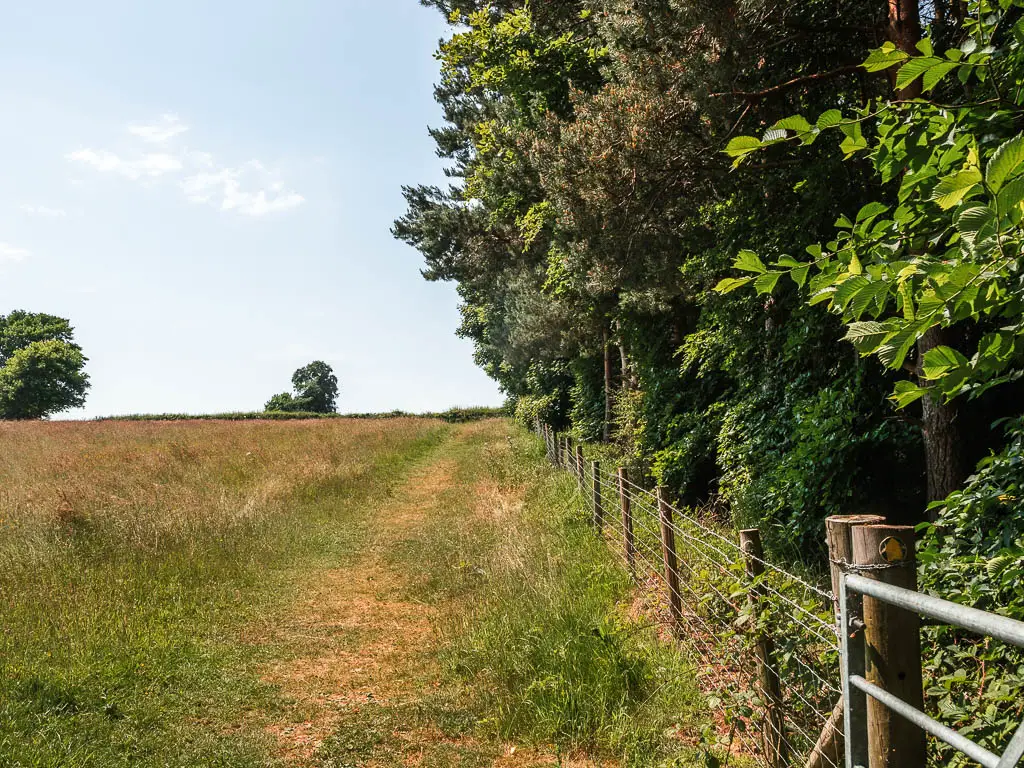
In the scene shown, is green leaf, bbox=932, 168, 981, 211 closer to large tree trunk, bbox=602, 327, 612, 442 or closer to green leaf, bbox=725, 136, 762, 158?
green leaf, bbox=725, 136, 762, 158

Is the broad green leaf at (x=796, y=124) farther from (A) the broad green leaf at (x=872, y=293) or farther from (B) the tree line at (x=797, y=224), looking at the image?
(A) the broad green leaf at (x=872, y=293)

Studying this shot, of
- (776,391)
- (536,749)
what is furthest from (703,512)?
(536,749)

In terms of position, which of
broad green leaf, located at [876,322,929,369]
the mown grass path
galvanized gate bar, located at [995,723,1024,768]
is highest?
broad green leaf, located at [876,322,929,369]

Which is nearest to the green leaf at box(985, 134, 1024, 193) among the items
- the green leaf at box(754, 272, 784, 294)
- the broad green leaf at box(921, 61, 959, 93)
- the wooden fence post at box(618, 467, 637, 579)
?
the broad green leaf at box(921, 61, 959, 93)

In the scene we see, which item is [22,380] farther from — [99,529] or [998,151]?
[998,151]

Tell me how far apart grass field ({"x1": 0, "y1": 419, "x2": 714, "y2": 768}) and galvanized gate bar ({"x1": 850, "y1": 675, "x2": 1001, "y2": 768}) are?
1876 millimetres

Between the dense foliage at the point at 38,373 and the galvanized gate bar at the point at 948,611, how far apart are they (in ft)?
230

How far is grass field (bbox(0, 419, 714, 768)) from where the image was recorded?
4.06m

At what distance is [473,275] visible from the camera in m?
23.1

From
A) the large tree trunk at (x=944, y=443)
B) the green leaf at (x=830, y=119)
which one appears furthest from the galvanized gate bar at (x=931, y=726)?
the large tree trunk at (x=944, y=443)

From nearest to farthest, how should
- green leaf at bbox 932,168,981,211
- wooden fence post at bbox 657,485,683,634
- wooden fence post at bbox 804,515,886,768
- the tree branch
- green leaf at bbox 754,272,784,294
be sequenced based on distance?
green leaf at bbox 932,168,981,211, wooden fence post at bbox 804,515,886,768, green leaf at bbox 754,272,784,294, wooden fence post at bbox 657,485,683,634, the tree branch

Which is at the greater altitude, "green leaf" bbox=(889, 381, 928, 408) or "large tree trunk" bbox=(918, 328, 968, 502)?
"green leaf" bbox=(889, 381, 928, 408)

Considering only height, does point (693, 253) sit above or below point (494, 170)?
below

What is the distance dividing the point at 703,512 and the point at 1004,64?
6546 mm
